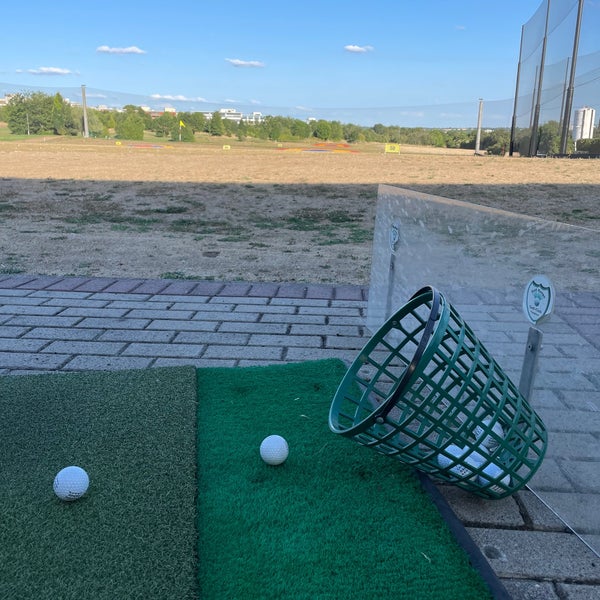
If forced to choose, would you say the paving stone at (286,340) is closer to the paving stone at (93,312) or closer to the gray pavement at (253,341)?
the gray pavement at (253,341)

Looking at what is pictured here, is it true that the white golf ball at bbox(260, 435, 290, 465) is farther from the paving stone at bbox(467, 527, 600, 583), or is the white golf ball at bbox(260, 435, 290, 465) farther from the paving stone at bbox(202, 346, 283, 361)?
the paving stone at bbox(202, 346, 283, 361)

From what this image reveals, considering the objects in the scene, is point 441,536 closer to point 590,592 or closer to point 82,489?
point 590,592

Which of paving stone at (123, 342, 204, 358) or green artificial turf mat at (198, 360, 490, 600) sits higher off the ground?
green artificial turf mat at (198, 360, 490, 600)

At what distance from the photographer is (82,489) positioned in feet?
6.91

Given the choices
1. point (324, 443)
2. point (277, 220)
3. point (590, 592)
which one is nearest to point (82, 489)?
point (324, 443)

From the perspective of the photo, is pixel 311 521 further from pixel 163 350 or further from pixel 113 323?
pixel 113 323

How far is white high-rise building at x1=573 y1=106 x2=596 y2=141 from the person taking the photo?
1481 cm

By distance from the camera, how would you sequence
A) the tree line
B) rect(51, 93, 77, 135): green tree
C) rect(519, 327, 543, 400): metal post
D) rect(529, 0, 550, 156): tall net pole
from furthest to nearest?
1. rect(51, 93, 77, 135): green tree
2. the tree line
3. rect(529, 0, 550, 156): tall net pole
4. rect(519, 327, 543, 400): metal post

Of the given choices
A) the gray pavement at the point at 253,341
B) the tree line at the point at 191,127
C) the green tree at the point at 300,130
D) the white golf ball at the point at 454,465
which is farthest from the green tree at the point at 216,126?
the white golf ball at the point at 454,465

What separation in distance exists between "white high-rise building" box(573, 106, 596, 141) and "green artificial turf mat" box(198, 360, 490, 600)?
14.7 m

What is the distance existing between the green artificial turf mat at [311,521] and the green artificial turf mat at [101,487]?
0.30 feet

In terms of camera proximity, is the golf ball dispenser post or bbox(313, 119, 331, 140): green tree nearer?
the golf ball dispenser post

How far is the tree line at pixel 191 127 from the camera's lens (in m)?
38.5

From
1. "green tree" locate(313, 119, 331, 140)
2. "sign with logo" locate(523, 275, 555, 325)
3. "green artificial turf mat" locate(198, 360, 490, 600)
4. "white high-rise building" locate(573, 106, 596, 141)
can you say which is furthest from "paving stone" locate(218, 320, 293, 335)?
"green tree" locate(313, 119, 331, 140)
